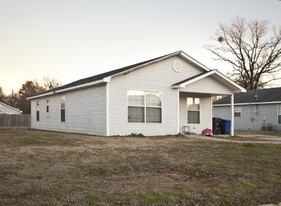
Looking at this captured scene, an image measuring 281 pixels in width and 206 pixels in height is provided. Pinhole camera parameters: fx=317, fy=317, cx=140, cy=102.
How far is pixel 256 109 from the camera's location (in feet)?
102

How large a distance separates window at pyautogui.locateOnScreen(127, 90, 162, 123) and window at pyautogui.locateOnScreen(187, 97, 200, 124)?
3.82 meters

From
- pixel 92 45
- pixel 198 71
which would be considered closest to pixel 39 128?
pixel 92 45

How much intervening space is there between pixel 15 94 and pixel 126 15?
198 ft

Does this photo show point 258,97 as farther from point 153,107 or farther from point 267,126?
point 153,107

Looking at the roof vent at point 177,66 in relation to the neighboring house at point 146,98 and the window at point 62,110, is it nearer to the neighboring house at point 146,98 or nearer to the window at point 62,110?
the neighboring house at point 146,98

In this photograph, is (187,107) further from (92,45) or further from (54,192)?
(54,192)

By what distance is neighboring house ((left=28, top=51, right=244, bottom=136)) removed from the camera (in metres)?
16.4

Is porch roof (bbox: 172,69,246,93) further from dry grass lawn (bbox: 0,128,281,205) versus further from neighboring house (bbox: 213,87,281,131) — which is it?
neighboring house (bbox: 213,87,281,131)

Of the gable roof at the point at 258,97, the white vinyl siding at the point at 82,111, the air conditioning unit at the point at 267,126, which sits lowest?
the air conditioning unit at the point at 267,126

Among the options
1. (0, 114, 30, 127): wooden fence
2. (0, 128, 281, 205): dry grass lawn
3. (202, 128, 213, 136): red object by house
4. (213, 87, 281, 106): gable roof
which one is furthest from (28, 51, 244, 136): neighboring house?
(0, 114, 30, 127): wooden fence

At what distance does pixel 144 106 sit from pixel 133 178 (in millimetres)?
10705

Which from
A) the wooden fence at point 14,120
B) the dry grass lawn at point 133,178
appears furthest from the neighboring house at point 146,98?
the wooden fence at point 14,120

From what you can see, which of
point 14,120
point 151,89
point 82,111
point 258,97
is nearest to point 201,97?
point 151,89

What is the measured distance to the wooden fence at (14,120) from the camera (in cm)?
4062
